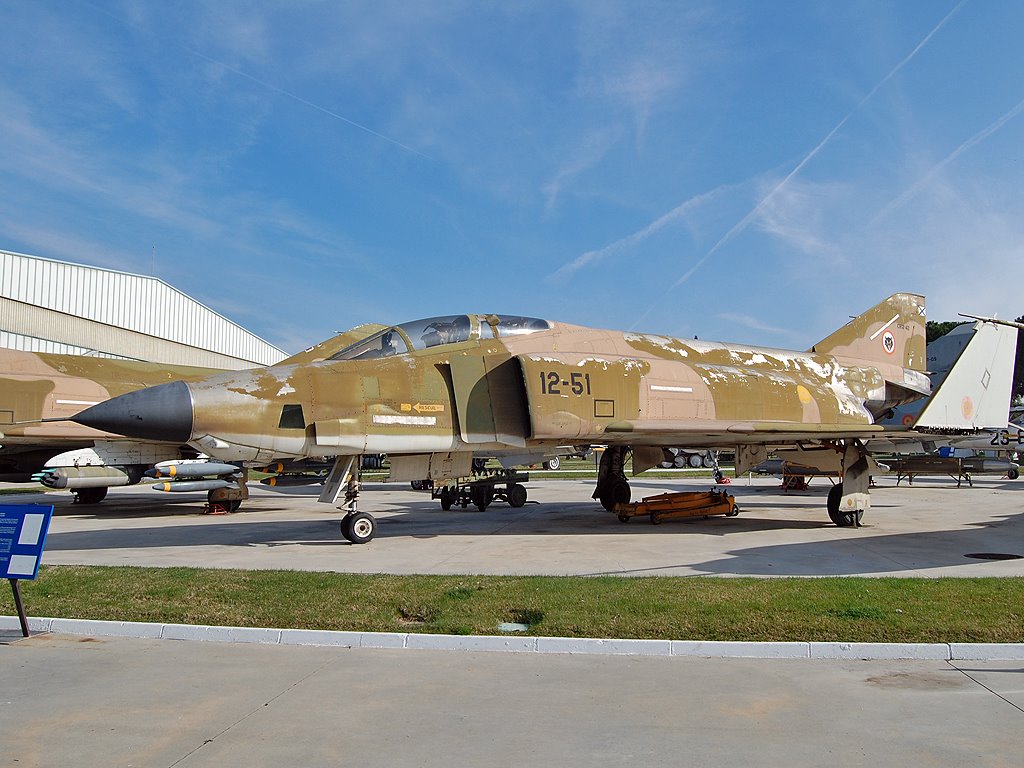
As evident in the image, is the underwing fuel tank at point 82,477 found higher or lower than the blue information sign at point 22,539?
higher

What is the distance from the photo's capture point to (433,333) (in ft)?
37.5

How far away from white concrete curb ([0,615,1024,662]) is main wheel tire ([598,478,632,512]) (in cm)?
1165

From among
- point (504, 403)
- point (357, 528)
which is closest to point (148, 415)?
point (357, 528)

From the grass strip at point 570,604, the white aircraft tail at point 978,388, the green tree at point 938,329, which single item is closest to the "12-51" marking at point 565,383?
the grass strip at point 570,604

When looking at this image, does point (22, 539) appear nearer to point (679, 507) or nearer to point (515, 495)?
point (679, 507)

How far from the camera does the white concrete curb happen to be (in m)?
5.17

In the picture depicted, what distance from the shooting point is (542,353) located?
38.0 feet

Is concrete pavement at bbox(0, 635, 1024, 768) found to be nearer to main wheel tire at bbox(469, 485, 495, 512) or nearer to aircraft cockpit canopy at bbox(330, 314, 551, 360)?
aircraft cockpit canopy at bbox(330, 314, 551, 360)

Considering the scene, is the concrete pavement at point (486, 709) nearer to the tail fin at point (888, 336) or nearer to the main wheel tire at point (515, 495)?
the tail fin at point (888, 336)

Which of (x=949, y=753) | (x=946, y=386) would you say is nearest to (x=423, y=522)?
(x=946, y=386)

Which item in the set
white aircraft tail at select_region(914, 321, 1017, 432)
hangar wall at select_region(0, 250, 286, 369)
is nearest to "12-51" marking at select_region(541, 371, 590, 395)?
white aircraft tail at select_region(914, 321, 1017, 432)

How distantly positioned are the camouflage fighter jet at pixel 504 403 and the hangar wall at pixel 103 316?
79.9ft

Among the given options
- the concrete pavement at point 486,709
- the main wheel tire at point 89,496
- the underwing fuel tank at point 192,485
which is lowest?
the concrete pavement at point 486,709

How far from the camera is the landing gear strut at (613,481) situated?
55.9 ft
